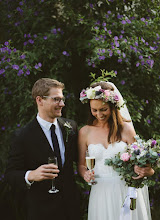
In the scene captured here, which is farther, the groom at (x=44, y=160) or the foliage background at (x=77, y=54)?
the foliage background at (x=77, y=54)

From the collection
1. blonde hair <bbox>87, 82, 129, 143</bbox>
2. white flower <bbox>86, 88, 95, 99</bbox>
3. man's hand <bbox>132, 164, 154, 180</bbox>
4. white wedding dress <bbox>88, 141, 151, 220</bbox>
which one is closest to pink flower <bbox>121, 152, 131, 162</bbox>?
man's hand <bbox>132, 164, 154, 180</bbox>

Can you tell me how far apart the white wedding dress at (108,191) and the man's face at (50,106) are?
60 cm

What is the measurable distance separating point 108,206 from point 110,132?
825mm

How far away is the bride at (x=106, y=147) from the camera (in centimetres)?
345

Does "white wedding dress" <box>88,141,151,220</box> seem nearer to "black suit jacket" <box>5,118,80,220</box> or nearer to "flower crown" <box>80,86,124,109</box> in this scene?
"black suit jacket" <box>5,118,80,220</box>

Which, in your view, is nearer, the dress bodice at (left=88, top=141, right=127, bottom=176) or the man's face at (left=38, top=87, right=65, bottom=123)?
the man's face at (left=38, top=87, right=65, bottom=123)

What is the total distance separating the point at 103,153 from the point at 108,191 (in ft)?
1.40

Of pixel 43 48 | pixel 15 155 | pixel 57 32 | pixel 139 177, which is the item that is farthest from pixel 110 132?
pixel 57 32

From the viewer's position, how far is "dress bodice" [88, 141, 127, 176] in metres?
3.48

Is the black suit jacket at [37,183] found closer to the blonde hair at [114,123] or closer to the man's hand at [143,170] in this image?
the blonde hair at [114,123]

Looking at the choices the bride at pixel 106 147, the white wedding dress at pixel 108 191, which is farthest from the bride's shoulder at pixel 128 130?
the white wedding dress at pixel 108 191

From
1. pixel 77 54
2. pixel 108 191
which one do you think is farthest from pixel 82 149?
pixel 77 54

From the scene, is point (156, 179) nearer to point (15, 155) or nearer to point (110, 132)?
point (110, 132)

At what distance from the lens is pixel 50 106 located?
10.7 ft
